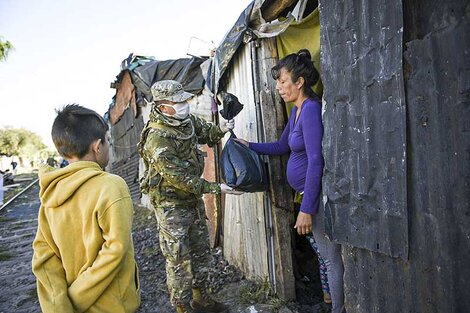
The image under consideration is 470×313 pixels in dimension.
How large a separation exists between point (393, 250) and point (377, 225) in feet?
0.49

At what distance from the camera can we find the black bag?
270 centimetres

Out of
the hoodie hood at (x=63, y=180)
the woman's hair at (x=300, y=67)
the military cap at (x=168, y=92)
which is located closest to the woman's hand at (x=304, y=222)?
the woman's hair at (x=300, y=67)

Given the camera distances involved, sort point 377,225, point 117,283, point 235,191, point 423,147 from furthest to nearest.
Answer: point 235,191
point 377,225
point 117,283
point 423,147

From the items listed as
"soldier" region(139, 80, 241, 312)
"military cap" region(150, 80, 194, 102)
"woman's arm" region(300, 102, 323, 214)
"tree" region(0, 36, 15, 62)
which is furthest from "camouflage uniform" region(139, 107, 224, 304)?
"tree" region(0, 36, 15, 62)

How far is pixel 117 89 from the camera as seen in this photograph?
11.8 meters

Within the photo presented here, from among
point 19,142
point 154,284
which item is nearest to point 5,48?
point 154,284

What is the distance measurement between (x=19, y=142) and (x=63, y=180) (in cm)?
4961

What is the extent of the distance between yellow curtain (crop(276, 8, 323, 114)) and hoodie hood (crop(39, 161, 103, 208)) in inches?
83.8

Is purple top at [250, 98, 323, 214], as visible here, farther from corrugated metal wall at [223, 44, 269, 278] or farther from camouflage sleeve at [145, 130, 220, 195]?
corrugated metal wall at [223, 44, 269, 278]

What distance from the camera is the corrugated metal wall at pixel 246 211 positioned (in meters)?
3.48

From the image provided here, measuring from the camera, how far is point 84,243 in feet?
5.17

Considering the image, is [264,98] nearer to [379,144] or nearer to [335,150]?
[335,150]

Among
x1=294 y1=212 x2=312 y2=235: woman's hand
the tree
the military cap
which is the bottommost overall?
x1=294 y1=212 x2=312 y2=235: woman's hand

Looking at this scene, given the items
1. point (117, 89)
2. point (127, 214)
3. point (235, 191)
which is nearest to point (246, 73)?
point (235, 191)
